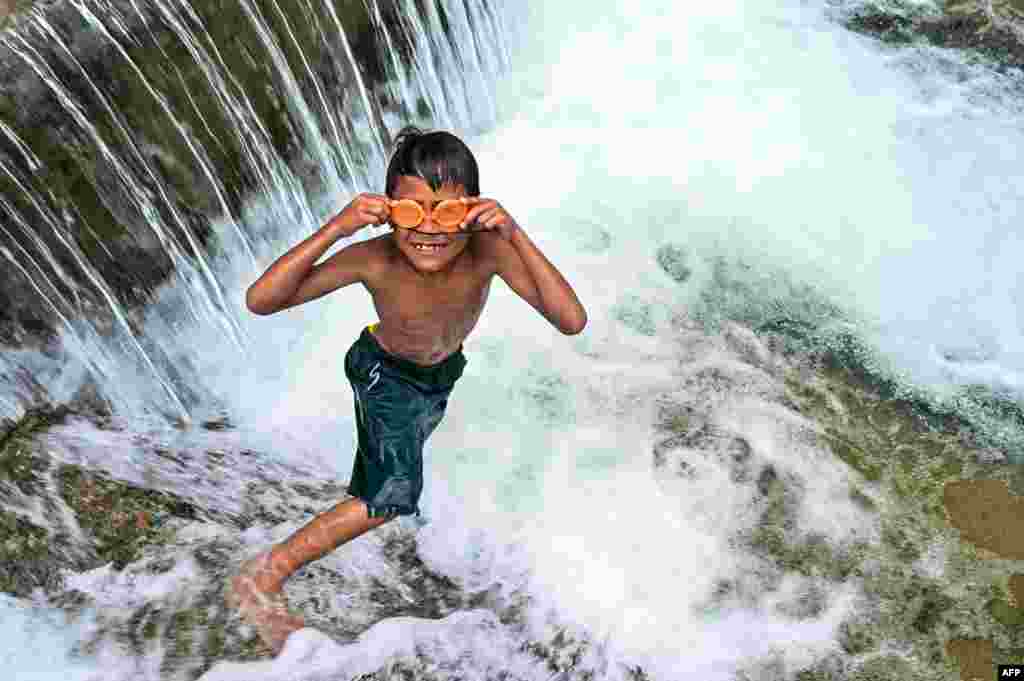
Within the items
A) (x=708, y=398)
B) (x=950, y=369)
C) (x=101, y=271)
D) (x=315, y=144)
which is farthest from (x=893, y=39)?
(x=101, y=271)

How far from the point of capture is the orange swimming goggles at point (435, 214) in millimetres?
2426

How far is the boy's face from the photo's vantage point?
249 cm

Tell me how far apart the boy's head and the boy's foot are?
1282mm

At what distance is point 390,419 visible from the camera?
308 cm

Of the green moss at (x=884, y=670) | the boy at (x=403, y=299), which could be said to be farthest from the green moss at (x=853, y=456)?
the boy at (x=403, y=299)

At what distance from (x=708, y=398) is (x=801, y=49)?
3107 mm

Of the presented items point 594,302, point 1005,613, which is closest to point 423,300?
point 594,302

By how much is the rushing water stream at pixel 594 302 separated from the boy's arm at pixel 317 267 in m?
1.09

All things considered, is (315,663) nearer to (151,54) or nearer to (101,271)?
(101,271)

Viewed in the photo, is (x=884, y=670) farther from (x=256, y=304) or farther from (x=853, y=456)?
(x=256, y=304)

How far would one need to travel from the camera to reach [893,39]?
20.8ft

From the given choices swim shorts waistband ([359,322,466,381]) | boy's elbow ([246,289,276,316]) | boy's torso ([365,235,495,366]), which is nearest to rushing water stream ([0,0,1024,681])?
swim shorts waistband ([359,322,466,381])

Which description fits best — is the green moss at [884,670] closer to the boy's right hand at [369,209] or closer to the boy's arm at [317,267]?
the boy's arm at [317,267]

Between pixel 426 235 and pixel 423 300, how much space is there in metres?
0.32
